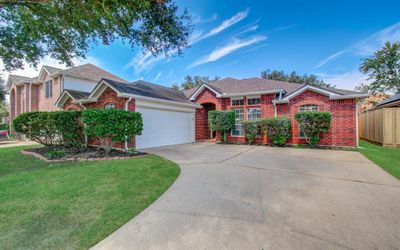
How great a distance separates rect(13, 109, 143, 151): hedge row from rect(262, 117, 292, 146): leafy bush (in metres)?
7.76

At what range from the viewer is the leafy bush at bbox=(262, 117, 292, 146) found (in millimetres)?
11266

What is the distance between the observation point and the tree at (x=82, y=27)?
5934mm

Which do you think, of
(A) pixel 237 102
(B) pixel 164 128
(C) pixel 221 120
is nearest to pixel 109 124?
(B) pixel 164 128

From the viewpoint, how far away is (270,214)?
3057 millimetres

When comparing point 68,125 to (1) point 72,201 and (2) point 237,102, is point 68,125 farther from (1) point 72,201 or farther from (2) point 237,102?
(2) point 237,102

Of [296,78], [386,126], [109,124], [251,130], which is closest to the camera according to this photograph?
[109,124]

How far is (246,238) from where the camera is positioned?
7.93ft

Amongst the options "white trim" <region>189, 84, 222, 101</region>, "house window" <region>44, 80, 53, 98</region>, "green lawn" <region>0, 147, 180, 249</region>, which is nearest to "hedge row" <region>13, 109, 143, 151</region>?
"green lawn" <region>0, 147, 180, 249</region>

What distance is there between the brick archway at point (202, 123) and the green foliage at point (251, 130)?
397cm

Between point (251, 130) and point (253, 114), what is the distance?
1432mm

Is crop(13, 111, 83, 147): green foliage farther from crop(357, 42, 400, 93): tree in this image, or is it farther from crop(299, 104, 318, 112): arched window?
crop(357, 42, 400, 93): tree

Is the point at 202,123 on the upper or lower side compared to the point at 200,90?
lower

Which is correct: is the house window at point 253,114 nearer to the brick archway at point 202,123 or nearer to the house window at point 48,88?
the brick archway at point 202,123

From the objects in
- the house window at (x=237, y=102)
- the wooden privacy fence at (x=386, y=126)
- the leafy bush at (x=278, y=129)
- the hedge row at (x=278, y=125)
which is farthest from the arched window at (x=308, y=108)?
the house window at (x=237, y=102)
